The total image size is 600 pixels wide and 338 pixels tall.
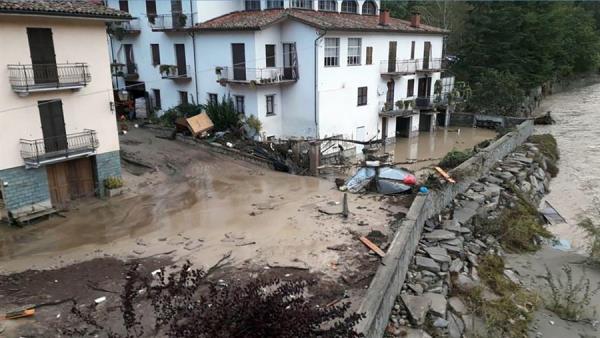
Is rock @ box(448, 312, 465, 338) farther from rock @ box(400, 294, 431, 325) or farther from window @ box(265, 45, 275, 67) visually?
window @ box(265, 45, 275, 67)

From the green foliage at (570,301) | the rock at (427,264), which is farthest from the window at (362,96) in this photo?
the green foliage at (570,301)

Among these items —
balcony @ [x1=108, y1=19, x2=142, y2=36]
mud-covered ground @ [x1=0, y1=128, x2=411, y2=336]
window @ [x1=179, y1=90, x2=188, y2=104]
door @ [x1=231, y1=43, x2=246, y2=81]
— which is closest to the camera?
mud-covered ground @ [x1=0, y1=128, x2=411, y2=336]

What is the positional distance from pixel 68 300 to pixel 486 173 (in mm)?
18389

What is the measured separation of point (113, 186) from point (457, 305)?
13.3 metres

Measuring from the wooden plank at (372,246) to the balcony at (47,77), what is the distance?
37.4 feet

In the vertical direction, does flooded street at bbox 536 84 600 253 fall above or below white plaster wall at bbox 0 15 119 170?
below

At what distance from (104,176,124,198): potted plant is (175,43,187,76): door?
13236 mm

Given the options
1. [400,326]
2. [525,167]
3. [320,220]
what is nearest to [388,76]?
[525,167]

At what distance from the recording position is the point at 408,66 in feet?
108

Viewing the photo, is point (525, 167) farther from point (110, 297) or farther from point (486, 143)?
point (110, 297)

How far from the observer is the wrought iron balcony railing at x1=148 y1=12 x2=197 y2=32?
94.7 ft

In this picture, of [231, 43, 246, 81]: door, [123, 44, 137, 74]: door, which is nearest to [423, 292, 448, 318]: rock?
[231, 43, 246, 81]: door

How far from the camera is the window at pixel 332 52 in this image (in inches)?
1022

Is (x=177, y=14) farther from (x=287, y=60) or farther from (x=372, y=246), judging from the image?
(x=372, y=246)
